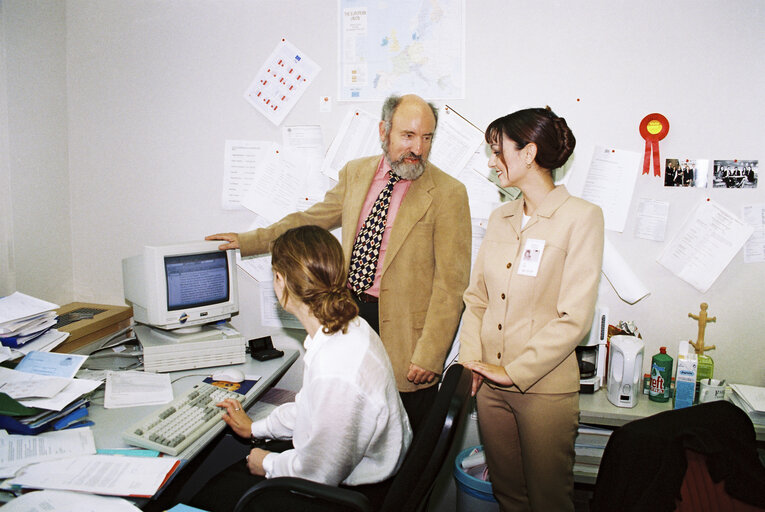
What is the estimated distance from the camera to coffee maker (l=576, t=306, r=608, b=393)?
209 cm

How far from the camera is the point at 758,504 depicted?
39.3 inches

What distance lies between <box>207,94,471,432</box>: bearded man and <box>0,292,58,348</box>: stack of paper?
1.21m

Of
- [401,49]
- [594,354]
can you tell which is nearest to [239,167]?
[401,49]

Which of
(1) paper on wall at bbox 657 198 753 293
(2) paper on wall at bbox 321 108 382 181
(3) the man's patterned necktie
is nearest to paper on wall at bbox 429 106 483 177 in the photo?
(2) paper on wall at bbox 321 108 382 181

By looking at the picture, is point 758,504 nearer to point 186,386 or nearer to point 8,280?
point 186,386

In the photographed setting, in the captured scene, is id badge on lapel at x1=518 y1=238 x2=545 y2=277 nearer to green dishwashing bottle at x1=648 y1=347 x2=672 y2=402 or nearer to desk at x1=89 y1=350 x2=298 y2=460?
green dishwashing bottle at x1=648 y1=347 x2=672 y2=402

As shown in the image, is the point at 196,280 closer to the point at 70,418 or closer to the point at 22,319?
the point at 22,319

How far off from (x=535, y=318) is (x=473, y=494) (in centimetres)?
86

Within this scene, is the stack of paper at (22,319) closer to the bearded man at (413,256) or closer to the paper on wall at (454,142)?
the bearded man at (413,256)

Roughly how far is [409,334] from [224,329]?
0.81 metres

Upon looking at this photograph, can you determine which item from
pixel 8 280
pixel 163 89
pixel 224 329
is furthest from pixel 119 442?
pixel 163 89

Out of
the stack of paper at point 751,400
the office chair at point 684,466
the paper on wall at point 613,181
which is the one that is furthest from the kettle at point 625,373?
the office chair at point 684,466

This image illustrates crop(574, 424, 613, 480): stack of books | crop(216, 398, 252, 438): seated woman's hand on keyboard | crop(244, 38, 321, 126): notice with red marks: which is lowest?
crop(574, 424, 613, 480): stack of books

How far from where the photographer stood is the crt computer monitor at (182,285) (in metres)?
2.02
